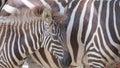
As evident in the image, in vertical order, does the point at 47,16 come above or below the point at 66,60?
above

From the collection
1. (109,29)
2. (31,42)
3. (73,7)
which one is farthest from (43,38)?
(109,29)

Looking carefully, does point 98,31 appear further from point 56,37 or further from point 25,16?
point 25,16

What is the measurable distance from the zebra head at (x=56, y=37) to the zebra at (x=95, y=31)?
3 cm

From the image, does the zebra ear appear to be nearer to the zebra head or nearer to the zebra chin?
the zebra head

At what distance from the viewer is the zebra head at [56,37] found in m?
1.33

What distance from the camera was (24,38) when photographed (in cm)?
142

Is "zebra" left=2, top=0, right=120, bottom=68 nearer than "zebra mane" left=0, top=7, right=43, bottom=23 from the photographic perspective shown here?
Yes

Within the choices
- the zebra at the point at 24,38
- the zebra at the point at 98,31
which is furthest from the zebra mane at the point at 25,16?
the zebra at the point at 98,31

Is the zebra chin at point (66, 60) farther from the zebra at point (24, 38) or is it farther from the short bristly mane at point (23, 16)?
the short bristly mane at point (23, 16)

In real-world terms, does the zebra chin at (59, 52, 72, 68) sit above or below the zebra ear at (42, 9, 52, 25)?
below

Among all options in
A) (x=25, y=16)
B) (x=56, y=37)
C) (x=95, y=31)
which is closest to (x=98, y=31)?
(x=95, y=31)

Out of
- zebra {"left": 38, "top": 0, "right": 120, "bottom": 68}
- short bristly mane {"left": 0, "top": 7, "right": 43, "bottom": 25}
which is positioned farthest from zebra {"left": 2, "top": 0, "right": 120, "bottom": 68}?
short bristly mane {"left": 0, "top": 7, "right": 43, "bottom": 25}

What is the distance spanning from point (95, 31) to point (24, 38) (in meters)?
0.31

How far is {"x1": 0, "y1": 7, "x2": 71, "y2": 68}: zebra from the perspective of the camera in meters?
1.37
